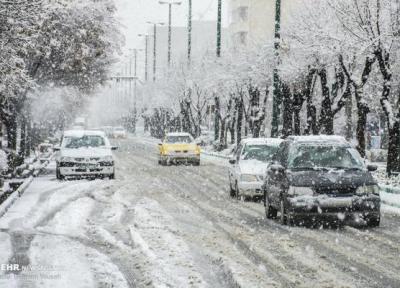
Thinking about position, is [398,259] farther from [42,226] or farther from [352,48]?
[352,48]

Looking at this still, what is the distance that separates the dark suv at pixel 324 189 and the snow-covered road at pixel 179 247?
0.34 meters

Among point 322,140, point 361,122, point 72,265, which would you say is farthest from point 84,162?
point 72,265

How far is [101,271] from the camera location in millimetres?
9531

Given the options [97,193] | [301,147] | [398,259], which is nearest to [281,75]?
[97,193]

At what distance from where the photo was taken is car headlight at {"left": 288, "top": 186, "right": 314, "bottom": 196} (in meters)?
14.2

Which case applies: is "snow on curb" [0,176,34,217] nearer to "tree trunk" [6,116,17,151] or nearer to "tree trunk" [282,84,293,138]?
"tree trunk" [6,116,17,151]

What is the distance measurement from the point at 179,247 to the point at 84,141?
19.3 metres

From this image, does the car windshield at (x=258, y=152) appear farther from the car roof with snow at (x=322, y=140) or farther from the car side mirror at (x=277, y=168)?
the car side mirror at (x=277, y=168)

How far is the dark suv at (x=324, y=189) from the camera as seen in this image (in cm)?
1412

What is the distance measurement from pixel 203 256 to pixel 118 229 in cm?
335

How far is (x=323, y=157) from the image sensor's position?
1579 cm

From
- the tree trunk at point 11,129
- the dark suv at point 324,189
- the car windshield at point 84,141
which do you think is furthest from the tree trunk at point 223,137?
the dark suv at point 324,189

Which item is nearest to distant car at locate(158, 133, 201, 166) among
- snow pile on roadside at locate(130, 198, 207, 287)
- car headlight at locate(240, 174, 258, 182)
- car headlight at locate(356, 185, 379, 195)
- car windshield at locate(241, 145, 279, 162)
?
car windshield at locate(241, 145, 279, 162)

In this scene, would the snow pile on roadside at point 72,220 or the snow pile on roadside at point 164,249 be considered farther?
the snow pile on roadside at point 72,220
